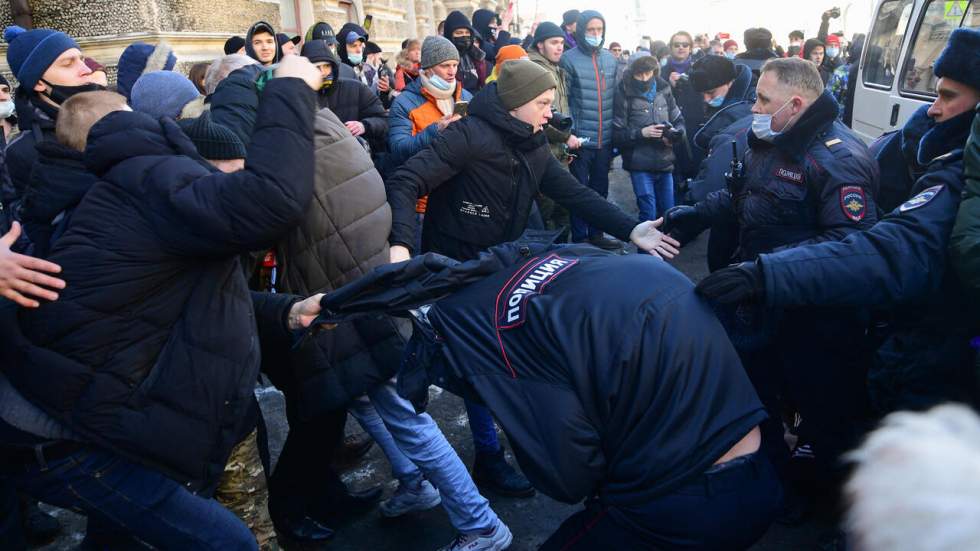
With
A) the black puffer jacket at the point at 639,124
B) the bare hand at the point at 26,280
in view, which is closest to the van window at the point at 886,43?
the black puffer jacket at the point at 639,124

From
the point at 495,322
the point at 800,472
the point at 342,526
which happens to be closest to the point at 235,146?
the point at 495,322

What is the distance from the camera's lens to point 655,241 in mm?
2775

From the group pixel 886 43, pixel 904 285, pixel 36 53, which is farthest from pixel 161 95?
pixel 886 43

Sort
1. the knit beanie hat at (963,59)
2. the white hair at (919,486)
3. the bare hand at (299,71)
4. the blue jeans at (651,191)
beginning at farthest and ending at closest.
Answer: the blue jeans at (651,191) → the knit beanie hat at (963,59) → the bare hand at (299,71) → the white hair at (919,486)

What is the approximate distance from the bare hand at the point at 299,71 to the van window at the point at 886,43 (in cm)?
544

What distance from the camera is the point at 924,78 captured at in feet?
16.9

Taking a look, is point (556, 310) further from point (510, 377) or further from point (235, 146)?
point (235, 146)

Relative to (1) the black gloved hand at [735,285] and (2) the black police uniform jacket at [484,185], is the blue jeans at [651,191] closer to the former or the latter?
(2) the black police uniform jacket at [484,185]

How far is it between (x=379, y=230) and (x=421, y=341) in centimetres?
89

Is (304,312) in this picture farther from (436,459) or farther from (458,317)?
(436,459)

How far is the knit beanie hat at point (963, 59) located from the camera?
241cm

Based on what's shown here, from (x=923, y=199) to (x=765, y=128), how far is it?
82 centimetres

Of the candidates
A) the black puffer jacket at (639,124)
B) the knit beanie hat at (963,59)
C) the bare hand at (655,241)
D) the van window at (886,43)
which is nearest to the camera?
A: the knit beanie hat at (963,59)

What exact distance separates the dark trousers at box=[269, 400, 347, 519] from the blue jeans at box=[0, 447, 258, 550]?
2.56 feet
